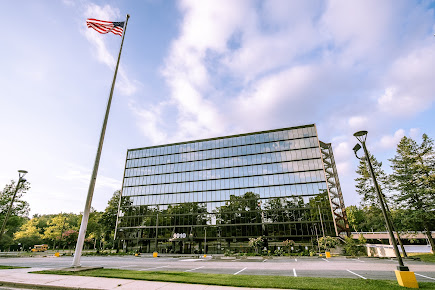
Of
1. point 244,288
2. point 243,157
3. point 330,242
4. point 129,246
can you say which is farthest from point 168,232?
point 244,288

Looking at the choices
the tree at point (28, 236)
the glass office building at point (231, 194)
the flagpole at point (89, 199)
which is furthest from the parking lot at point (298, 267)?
the tree at point (28, 236)

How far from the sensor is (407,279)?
899cm

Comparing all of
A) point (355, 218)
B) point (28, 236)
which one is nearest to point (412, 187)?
point (355, 218)

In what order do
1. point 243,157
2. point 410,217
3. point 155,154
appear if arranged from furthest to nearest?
point 155,154, point 243,157, point 410,217

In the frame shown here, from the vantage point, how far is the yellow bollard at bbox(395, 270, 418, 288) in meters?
8.87

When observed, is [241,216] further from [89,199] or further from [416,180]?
[89,199]

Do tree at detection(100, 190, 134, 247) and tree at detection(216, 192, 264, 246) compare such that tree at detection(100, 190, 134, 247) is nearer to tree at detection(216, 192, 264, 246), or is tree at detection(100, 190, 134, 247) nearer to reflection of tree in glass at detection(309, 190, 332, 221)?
tree at detection(216, 192, 264, 246)

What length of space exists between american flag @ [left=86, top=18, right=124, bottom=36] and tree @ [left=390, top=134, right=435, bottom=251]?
39554 mm

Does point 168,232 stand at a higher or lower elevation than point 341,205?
lower

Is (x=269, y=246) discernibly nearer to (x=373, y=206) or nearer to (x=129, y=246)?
(x=373, y=206)

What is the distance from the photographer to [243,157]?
188 feet

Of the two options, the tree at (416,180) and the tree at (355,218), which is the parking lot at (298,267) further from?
the tree at (355,218)

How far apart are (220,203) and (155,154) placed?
26.0 metres

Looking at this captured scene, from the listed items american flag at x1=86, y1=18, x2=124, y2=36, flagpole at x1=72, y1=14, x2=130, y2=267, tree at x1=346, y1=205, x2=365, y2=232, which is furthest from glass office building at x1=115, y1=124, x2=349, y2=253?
american flag at x1=86, y1=18, x2=124, y2=36
